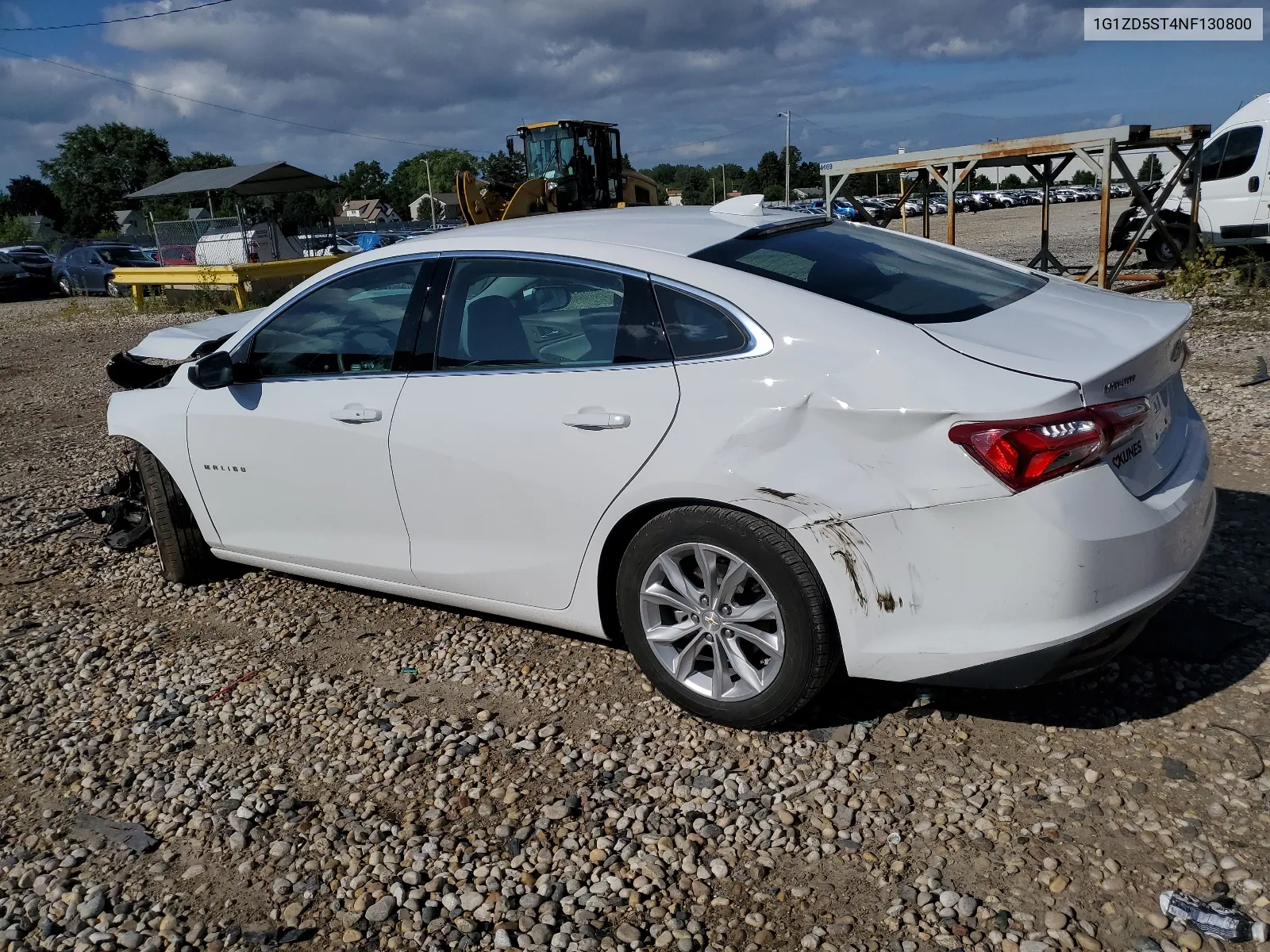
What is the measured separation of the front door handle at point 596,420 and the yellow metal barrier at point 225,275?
16.3 metres

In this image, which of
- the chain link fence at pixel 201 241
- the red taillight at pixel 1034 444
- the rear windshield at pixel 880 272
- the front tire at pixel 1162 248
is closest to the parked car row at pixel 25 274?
the chain link fence at pixel 201 241

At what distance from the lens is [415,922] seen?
2688 mm

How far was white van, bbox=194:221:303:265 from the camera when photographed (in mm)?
22875

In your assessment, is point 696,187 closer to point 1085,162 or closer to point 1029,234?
point 1029,234

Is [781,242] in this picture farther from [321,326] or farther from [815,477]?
[321,326]

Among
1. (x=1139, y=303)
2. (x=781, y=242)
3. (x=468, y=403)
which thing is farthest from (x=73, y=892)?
(x=1139, y=303)

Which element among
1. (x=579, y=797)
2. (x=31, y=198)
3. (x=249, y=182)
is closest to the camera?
(x=579, y=797)

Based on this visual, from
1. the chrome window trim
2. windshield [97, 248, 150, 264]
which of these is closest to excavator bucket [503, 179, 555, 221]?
windshield [97, 248, 150, 264]

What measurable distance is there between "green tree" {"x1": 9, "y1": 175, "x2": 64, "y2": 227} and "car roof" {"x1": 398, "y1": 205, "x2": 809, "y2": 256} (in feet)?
313

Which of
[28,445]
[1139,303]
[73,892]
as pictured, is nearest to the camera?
[73,892]

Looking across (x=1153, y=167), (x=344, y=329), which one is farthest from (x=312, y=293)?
(x=1153, y=167)

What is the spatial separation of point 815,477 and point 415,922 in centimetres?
165

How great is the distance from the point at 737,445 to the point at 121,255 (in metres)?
29.6

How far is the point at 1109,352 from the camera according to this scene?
117 inches
